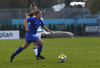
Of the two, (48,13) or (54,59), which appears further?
(48,13)

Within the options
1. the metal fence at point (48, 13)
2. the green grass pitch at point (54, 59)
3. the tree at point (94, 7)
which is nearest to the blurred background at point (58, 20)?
the metal fence at point (48, 13)

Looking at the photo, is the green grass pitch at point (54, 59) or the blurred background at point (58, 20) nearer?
the green grass pitch at point (54, 59)

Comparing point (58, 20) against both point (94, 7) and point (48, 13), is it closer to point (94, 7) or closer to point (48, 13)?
point (48, 13)

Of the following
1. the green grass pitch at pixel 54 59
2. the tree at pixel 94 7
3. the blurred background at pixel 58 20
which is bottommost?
the green grass pitch at pixel 54 59

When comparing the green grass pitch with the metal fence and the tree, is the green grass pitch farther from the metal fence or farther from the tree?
the tree

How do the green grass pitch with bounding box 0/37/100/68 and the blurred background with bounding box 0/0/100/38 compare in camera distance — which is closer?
the green grass pitch with bounding box 0/37/100/68

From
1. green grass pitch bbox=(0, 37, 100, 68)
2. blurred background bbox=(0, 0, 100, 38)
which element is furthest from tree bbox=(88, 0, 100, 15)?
green grass pitch bbox=(0, 37, 100, 68)

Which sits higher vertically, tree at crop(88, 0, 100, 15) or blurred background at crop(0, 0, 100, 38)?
tree at crop(88, 0, 100, 15)

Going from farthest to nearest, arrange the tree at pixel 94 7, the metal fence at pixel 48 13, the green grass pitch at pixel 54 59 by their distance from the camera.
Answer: the tree at pixel 94 7 → the metal fence at pixel 48 13 → the green grass pitch at pixel 54 59

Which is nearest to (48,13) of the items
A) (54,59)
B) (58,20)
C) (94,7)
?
(58,20)

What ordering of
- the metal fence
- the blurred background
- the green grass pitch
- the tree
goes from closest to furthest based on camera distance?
the green grass pitch, the blurred background, the metal fence, the tree

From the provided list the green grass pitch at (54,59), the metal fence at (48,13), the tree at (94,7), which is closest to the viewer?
the green grass pitch at (54,59)

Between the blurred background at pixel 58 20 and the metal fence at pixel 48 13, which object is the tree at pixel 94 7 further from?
the metal fence at pixel 48 13

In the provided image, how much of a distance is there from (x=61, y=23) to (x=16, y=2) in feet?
73.4
